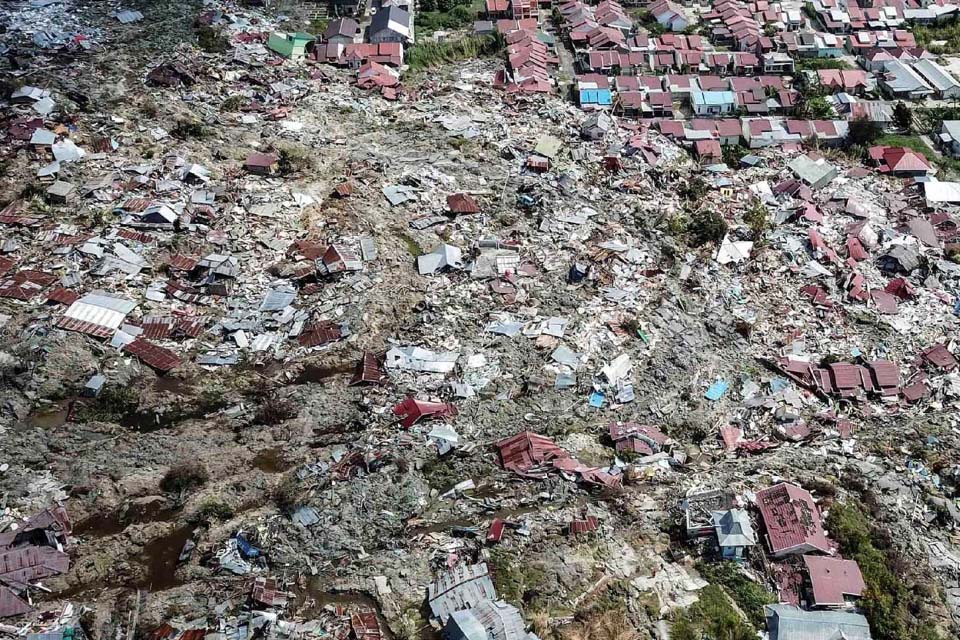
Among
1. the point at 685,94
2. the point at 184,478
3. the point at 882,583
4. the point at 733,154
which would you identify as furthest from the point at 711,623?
the point at 685,94

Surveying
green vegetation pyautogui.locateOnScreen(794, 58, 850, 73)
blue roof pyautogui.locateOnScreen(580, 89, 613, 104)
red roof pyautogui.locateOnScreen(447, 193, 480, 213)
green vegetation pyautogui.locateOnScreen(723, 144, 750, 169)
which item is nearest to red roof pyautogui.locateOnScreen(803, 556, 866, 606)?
red roof pyautogui.locateOnScreen(447, 193, 480, 213)

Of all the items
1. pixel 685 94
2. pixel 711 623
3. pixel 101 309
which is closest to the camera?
pixel 711 623

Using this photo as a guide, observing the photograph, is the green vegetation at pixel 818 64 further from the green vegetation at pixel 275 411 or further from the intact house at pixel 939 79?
the green vegetation at pixel 275 411

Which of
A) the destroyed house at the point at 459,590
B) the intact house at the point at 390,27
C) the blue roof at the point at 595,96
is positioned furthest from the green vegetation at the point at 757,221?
the intact house at the point at 390,27

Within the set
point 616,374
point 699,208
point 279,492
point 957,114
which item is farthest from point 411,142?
point 957,114

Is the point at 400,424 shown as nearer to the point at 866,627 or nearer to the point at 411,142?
the point at 866,627

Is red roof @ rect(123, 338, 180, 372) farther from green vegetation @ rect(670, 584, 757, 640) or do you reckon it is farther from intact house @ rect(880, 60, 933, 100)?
intact house @ rect(880, 60, 933, 100)

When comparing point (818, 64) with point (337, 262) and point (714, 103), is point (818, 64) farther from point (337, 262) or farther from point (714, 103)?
point (337, 262)
